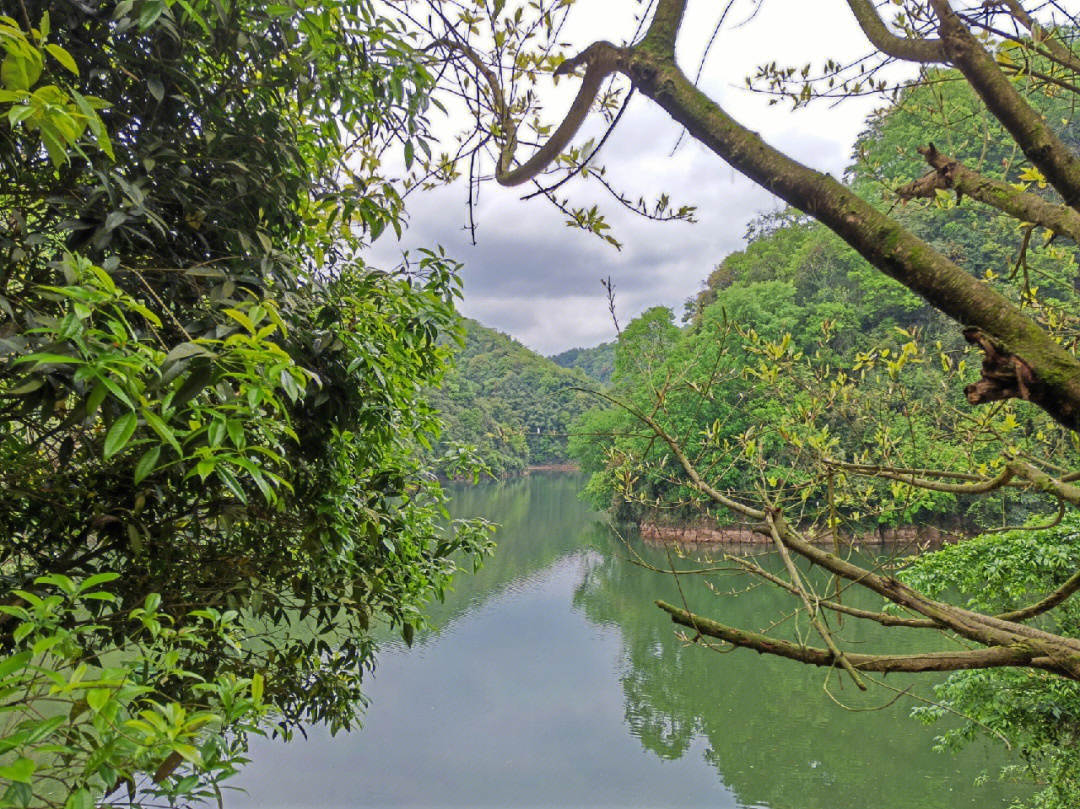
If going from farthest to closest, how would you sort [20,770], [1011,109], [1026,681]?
[1026,681] → [1011,109] → [20,770]

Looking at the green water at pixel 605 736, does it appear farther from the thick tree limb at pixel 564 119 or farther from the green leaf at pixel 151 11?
the green leaf at pixel 151 11

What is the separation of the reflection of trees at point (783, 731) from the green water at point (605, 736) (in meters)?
0.02

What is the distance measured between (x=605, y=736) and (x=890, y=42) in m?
6.96

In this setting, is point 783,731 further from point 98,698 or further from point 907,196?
point 98,698

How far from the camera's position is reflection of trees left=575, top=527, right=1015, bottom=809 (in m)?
5.54

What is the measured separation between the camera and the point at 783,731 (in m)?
6.64

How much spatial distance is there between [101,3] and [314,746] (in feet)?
22.3

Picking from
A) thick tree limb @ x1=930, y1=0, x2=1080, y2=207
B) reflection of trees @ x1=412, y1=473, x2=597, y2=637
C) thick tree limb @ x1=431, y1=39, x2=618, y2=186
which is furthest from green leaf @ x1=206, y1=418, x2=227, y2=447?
reflection of trees @ x1=412, y1=473, x2=597, y2=637

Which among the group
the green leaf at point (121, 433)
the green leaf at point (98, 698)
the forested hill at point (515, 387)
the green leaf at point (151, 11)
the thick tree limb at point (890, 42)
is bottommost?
the green leaf at point (98, 698)

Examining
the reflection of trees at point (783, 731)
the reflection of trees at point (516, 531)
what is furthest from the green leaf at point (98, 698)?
the reflection of trees at point (783, 731)

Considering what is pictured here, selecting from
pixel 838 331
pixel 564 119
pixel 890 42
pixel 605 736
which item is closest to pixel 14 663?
pixel 564 119

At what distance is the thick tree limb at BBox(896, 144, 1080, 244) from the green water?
17.6 feet

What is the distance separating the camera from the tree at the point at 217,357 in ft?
2.85

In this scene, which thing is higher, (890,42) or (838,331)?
(838,331)
